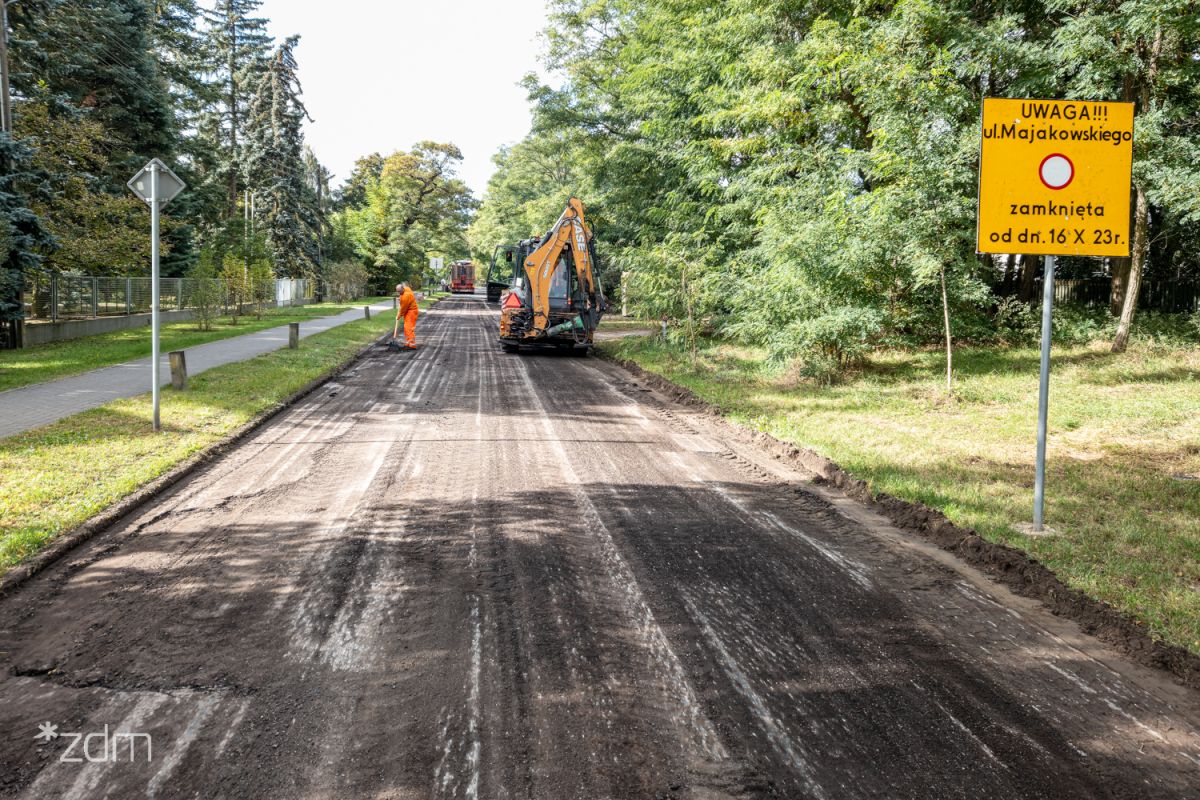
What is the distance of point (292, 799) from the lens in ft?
9.27

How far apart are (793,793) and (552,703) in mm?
1114

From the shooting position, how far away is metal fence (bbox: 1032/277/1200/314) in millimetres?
20891

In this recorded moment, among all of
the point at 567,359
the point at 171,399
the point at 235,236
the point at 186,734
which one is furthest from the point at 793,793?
the point at 235,236

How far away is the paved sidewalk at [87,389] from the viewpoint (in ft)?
33.3

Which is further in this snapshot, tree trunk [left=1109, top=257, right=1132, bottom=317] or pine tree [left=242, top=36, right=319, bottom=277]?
pine tree [left=242, top=36, right=319, bottom=277]

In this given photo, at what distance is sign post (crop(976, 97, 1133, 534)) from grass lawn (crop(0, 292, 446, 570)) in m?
7.45

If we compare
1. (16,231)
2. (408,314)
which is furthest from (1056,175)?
(16,231)

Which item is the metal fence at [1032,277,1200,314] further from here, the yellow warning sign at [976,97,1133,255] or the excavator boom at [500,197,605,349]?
the yellow warning sign at [976,97,1133,255]

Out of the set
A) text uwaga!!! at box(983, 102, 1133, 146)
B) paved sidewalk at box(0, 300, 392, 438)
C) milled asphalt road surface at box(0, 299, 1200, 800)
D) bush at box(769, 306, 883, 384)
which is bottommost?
milled asphalt road surface at box(0, 299, 1200, 800)

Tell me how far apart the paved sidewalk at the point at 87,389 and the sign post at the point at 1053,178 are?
35.1 ft

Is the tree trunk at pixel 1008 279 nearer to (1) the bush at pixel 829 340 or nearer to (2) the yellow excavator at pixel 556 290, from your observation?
(1) the bush at pixel 829 340

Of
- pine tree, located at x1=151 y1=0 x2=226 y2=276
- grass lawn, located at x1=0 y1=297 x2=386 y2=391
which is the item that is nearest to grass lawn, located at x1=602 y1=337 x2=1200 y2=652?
grass lawn, located at x1=0 y1=297 x2=386 y2=391

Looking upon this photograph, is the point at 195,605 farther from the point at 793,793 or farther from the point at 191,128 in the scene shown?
the point at 191,128

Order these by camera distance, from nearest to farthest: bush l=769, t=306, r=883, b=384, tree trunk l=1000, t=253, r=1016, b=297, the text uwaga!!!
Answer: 1. the text uwaga!!!
2. bush l=769, t=306, r=883, b=384
3. tree trunk l=1000, t=253, r=1016, b=297
